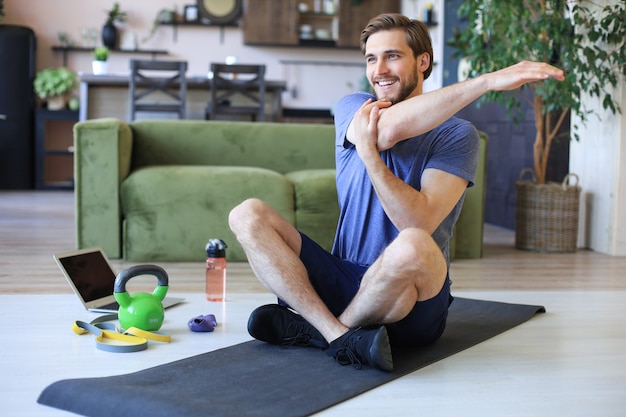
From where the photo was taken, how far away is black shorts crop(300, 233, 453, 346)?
220 centimetres

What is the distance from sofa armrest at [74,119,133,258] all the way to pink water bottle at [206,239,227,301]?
3.68ft

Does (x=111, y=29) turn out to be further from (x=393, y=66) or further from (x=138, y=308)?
(x=393, y=66)

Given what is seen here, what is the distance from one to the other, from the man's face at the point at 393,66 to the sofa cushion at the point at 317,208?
1762mm

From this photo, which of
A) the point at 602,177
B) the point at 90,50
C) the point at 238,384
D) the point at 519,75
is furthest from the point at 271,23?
the point at 238,384

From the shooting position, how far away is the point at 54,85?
8094 millimetres

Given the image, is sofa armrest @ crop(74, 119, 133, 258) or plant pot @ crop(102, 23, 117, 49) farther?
plant pot @ crop(102, 23, 117, 49)

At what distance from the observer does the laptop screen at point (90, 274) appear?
9.02ft

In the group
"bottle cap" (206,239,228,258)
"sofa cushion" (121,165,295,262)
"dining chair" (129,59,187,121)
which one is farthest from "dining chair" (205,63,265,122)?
"bottle cap" (206,239,228,258)

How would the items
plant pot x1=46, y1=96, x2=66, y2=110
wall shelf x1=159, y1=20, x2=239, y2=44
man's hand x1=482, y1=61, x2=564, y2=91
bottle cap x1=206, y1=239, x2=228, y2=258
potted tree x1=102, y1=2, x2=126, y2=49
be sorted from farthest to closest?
wall shelf x1=159, y1=20, x2=239, y2=44 → potted tree x1=102, y1=2, x2=126, y2=49 → plant pot x1=46, y1=96, x2=66, y2=110 → bottle cap x1=206, y1=239, x2=228, y2=258 → man's hand x1=482, y1=61, x2=564, y2=91

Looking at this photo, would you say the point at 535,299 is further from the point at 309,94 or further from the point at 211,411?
the point at 309,94

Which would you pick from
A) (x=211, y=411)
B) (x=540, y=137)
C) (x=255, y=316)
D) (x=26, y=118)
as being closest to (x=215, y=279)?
(x=255, y=316)

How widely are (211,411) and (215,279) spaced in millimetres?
1340

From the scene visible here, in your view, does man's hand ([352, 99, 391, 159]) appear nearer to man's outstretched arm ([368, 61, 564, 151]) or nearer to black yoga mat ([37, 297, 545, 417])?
man's outstretched arm ([368, 61, 564, 151])

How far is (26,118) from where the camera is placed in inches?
320
